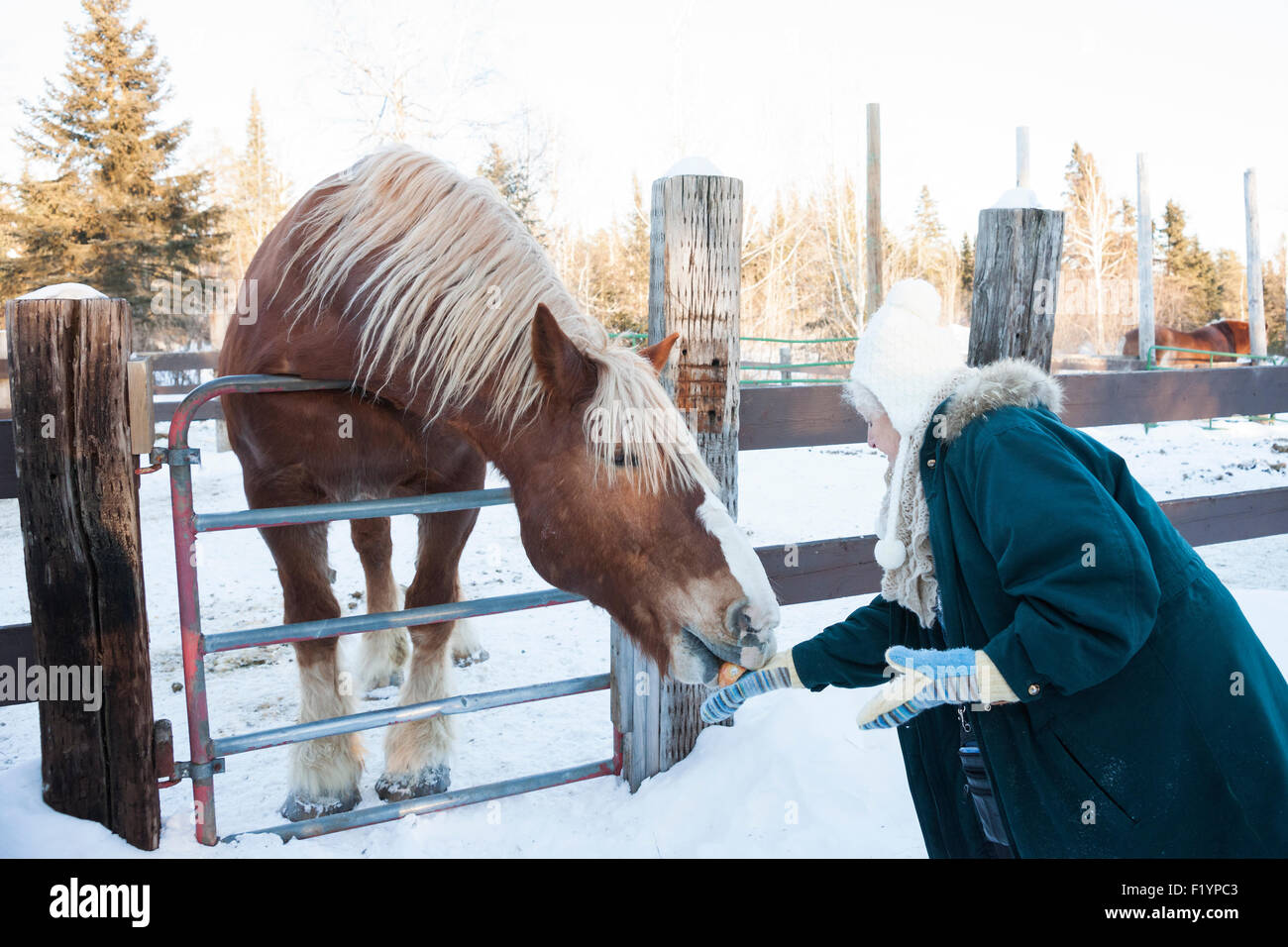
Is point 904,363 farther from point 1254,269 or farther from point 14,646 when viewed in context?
point 1254,269

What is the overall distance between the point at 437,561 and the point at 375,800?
88 cm

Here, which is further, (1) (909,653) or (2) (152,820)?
(2) (152,820)

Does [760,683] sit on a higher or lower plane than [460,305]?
lower

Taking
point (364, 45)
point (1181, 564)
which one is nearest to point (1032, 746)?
point (1181, 564)

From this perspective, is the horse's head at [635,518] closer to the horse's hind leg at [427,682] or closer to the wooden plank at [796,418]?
the horse's hind leg at [427,682]

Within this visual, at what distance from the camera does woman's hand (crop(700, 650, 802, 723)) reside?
1.89 m

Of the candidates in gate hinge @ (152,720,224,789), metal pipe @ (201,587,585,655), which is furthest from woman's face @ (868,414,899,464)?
gate hinge @ (152,720,224,789)

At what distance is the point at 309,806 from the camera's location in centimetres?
273

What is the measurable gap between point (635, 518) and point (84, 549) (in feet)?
4.47

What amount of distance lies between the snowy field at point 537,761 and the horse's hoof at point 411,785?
0.37 feet

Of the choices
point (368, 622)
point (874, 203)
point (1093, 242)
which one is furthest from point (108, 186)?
point (1093, 242)

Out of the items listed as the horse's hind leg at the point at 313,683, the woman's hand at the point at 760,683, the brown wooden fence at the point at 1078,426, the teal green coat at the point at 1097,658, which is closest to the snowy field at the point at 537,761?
the horse's hind leg at the point at 313,683

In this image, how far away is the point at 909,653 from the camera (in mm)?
1542

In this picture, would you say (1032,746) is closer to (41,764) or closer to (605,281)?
(41,764)
